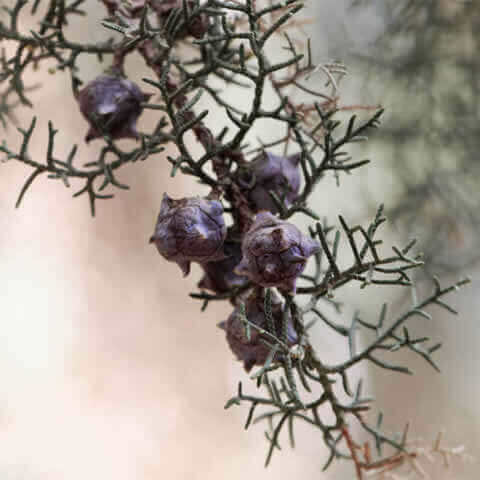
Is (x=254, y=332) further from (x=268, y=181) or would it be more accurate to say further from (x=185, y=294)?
(x=185, y=294)

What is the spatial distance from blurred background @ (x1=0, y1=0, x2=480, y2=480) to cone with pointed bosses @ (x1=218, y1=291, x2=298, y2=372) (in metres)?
0.45

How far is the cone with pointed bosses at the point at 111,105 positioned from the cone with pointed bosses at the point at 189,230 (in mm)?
84

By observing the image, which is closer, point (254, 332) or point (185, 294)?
point (254, 332)

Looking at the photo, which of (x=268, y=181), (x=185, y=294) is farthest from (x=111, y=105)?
(x=185, y=294)

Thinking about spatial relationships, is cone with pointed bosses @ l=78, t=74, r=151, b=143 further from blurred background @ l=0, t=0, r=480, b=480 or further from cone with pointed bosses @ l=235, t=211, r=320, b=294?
blurred background @ l=0, t=0, r=480, b=480

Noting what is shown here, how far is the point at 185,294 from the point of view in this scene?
3.08 feet

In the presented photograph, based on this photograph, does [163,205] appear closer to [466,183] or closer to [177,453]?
[466,183]

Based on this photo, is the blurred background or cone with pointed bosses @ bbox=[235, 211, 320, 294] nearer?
cone with pointed bosses @ bbox=[235, 211, 320, 294]

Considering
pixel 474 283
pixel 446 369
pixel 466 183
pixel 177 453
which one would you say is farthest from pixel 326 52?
pixel 177 453

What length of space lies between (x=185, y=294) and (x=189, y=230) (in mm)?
685

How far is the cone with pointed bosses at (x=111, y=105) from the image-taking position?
329mm

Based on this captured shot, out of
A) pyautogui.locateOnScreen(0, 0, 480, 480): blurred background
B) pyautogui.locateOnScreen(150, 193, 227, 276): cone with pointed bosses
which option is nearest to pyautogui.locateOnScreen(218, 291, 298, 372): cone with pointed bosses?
pyautogui.locateOnScreen(150, 193, 227, 276): cone with pointed bosses

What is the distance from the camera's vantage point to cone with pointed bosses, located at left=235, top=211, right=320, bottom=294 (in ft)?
0.81

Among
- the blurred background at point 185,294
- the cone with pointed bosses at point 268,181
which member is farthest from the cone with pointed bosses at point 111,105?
the blurred background at point 185,294
